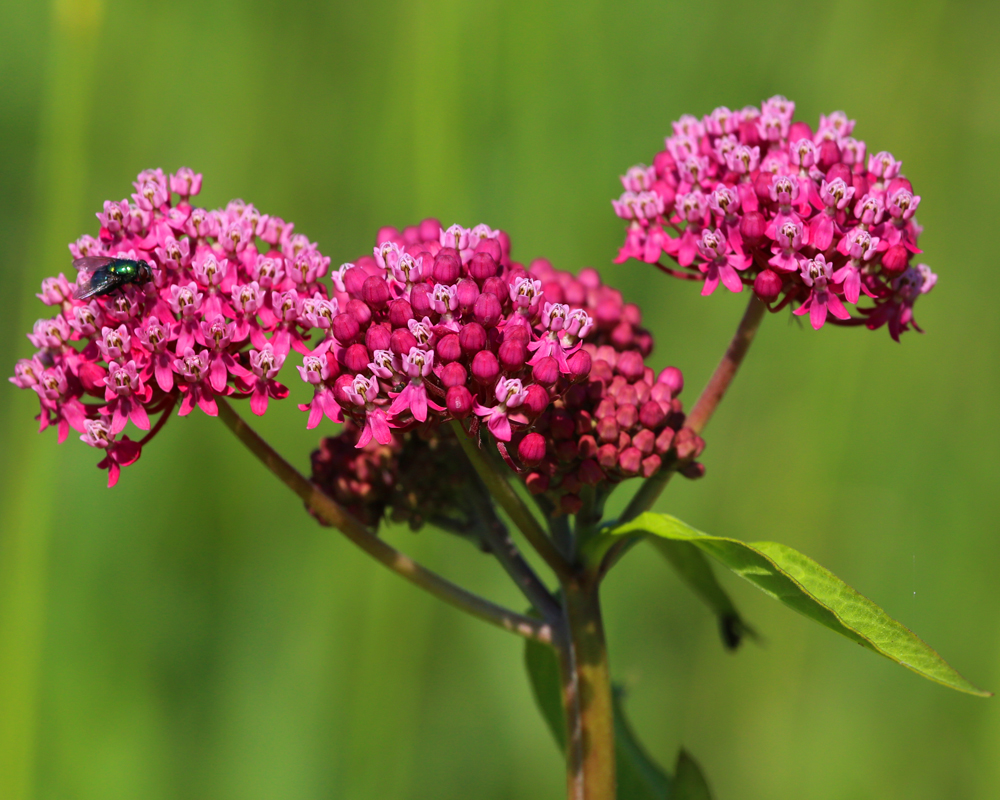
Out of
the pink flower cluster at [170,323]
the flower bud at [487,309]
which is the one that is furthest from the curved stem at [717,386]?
the pink flower cluster at [170,323]

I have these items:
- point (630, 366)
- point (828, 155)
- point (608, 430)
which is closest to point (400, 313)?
point (608, 430)

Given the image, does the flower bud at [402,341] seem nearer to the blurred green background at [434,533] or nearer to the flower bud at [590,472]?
the flower bud at [590,472]

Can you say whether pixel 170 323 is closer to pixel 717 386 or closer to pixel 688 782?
pixel 717 386

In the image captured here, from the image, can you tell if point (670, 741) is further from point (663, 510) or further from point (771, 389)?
point (771, 389)

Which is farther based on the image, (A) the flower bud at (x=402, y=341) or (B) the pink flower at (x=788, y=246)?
(B) the pink flower at (x=788, y=246)

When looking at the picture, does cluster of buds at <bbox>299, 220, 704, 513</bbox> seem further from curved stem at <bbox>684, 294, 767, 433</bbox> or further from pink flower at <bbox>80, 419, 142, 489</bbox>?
pink flower at <bbox>80, 419, 142, 489</bbox>

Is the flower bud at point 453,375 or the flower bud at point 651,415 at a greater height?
the flower bud at point 651,415

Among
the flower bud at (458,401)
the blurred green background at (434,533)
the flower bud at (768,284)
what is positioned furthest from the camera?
the blurred green background at (434,533)
